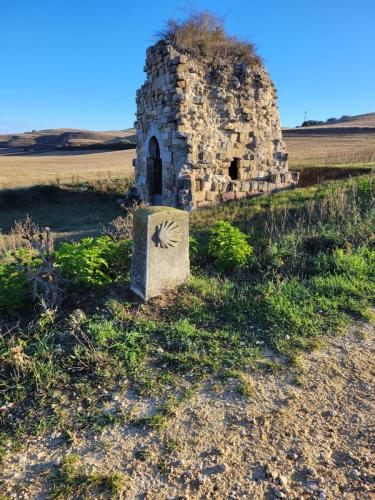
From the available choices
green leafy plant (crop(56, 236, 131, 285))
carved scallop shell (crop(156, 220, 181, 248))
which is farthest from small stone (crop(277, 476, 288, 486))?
green leafy plant (crop(56, 236, 131, 285))

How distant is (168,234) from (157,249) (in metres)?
0.26

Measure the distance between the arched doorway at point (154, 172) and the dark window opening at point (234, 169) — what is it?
2.51 m

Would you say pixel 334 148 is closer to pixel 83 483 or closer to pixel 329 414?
pixel 329 414

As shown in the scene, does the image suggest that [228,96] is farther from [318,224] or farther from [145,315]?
[145,315]

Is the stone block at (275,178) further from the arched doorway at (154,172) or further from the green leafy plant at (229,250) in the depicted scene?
the green leafy plant at (229,250)

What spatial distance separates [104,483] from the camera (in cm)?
277

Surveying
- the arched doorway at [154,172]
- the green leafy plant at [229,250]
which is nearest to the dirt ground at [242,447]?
the green leafy plant at [229,250]

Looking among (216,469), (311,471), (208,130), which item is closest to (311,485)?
(311,471)

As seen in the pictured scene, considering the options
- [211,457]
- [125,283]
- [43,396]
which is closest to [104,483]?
[211,457]

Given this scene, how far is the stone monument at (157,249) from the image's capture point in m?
5.12

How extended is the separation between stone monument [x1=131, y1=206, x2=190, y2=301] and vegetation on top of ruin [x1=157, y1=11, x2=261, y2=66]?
7872 mm

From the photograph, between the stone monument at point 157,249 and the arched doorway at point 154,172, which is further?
the arched doorway at point 154,172

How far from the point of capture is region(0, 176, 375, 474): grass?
3535 millimetres

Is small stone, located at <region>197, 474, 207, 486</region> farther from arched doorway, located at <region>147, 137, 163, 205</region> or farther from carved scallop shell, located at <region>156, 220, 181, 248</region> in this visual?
arched doorway, located at <region>147, 137, 163, 205</region>
